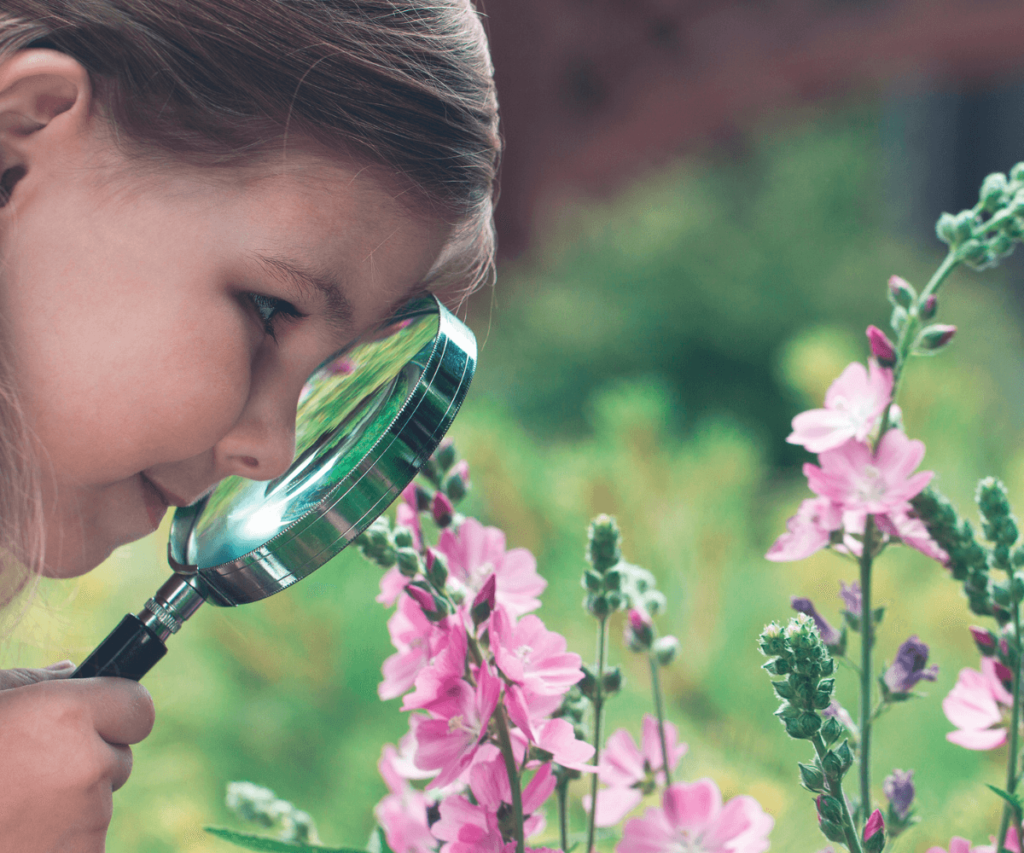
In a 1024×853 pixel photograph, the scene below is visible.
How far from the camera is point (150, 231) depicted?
41 cm

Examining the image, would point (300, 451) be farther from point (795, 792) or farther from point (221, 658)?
point (795, 792)

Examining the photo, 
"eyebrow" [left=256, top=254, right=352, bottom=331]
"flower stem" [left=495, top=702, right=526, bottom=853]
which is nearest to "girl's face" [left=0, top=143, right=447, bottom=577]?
"eyebrow" [left=256, top=254, right=352, bottom=331]

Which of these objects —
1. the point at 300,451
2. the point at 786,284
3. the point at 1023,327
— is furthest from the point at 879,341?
the point at 1023,327

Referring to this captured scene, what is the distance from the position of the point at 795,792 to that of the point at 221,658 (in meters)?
0.40

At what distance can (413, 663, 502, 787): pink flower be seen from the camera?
330mm

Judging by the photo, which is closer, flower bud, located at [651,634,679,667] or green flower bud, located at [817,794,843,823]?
green flower bud, located at [817,794,843,823]

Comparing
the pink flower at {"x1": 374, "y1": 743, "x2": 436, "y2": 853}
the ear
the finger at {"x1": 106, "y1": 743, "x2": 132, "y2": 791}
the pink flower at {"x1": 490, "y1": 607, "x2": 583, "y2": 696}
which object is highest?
the ear

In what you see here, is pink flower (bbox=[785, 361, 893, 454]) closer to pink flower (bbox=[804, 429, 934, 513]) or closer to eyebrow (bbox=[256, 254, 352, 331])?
pink flower (bbox=[804, 429, 934, 513])

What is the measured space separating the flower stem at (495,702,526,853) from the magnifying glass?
0.39 ft

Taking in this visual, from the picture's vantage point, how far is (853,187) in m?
1.12

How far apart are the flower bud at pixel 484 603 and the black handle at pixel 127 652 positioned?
0.59 ft

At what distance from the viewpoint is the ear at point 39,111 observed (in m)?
0.38

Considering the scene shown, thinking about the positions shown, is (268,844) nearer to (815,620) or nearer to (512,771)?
(512,771)

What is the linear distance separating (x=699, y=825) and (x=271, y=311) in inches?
12.1
